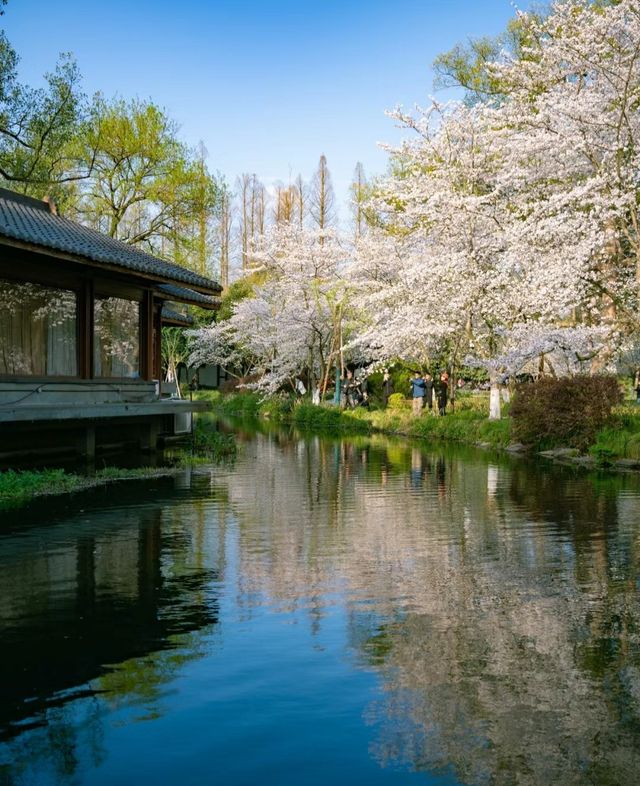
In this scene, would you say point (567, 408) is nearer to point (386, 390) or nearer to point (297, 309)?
point (386, 390)

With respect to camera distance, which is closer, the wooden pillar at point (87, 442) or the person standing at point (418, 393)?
the wooden pillar at point (87, 442)

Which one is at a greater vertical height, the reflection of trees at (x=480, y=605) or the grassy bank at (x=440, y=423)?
the grassy bank at (x=440, y=423)

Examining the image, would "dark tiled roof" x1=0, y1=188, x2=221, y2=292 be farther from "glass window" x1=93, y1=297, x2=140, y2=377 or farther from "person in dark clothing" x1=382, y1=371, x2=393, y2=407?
"person in dark clothing" x1=382, y1=371, x2=393, y2=407

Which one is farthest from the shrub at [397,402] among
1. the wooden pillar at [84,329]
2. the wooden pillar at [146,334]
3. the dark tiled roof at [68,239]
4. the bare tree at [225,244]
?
the bare tree at [225,244]

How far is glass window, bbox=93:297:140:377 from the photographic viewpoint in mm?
18359

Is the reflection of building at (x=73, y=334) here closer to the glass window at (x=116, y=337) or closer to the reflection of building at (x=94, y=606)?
the glass window at (x=116, y=337)

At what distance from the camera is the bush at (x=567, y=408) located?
67.4 feet

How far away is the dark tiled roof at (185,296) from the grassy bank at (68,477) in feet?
14.1

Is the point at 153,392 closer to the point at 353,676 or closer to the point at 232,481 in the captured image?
the point at 232,481

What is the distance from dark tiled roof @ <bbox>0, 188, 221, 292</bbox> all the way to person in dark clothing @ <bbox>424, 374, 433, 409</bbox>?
1387cm

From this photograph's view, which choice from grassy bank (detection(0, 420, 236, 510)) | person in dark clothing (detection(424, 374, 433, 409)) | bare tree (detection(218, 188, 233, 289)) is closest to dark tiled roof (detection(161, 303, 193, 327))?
grassy bank (detection(0, 420, 236, 510))

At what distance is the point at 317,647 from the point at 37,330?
12280 millimetres

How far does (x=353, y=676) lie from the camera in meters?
5.69

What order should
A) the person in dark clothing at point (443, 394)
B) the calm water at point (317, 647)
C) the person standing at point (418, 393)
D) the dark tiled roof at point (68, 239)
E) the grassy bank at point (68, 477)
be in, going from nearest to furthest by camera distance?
the calm water at point (317, 647) → the grassy bank at point (68, 477) → the dark tiled roof at point (68, 239) → the person in dark clothing at point (443, 394) → the person standing at point (418, 393)
